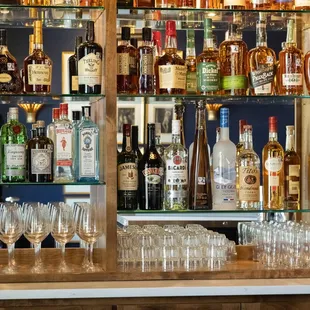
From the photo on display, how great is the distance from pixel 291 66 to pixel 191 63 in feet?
1.25

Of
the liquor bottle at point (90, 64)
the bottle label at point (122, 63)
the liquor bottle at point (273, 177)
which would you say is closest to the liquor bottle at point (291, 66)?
the liquor bottle at point (273, 177)

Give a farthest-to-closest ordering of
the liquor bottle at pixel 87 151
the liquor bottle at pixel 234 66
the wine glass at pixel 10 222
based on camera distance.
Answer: the liquor bottle at pixel 234 66 < the liquor bottle at pixel 87 151 < the wine glass at pixel 10 222

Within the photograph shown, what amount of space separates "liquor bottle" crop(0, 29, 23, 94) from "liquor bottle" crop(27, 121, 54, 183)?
0.54 feet

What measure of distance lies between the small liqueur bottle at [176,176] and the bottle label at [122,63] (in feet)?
0.85

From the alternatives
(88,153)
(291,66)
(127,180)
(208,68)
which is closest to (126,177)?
(127,180)

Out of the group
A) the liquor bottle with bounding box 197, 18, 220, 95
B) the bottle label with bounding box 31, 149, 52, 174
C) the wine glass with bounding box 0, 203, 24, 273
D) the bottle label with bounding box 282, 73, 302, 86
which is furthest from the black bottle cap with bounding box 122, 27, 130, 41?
the wine glass with bounding box 0, 203, 24, 273

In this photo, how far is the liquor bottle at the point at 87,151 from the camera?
10.1ft

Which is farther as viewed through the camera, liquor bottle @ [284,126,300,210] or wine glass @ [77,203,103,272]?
liquor bottle @ [284,126,300,210]

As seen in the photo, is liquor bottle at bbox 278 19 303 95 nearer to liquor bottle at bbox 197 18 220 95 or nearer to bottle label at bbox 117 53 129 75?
liquor bottle at bbox 197 18 220 95

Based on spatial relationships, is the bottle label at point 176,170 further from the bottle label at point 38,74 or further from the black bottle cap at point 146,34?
the bottle label at point 38,74

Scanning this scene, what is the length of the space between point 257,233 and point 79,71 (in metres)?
0.95

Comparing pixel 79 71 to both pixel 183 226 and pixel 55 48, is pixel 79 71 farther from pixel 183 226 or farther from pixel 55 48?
pixel 55 48

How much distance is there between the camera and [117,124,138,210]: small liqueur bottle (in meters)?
3.08

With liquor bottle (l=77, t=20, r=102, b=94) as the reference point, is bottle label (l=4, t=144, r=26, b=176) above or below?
below
